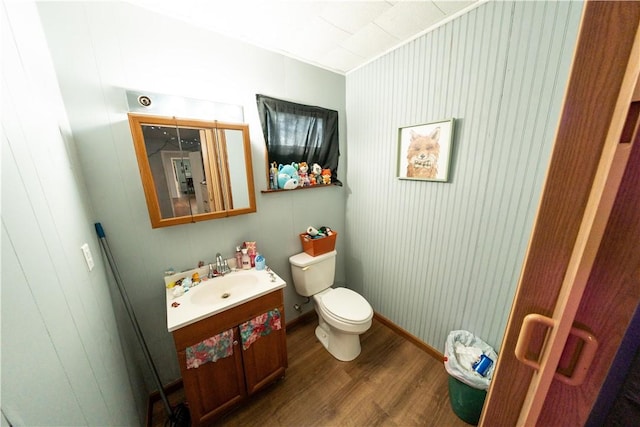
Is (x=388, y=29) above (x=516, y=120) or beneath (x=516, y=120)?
above

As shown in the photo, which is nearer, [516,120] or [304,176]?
[516,120]

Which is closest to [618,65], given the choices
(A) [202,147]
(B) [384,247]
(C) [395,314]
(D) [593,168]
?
(D) [593,168]

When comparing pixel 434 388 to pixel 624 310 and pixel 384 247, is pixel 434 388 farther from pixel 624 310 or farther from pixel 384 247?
pixel 624 310

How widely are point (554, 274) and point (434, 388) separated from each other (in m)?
1.54

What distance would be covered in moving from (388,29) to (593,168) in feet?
4.82

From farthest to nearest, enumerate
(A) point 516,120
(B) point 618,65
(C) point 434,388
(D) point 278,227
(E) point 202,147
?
(D) point 278,227 < (C) point 434,388 < (E) point 202,147 < (A) point 516,120 < (B) point 618,65

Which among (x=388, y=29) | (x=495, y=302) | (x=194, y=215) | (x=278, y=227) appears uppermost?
(x=388, y=29)

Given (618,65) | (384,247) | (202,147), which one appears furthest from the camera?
(384,247)

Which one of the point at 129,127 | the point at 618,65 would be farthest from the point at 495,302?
the point at 129,127

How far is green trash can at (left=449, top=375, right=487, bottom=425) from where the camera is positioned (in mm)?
1206

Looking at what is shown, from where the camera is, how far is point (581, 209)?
38cm

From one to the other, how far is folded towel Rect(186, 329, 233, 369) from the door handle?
1255 millimetres

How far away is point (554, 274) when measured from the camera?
0.43m

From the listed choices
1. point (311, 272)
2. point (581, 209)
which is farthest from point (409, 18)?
point (311, 272)
